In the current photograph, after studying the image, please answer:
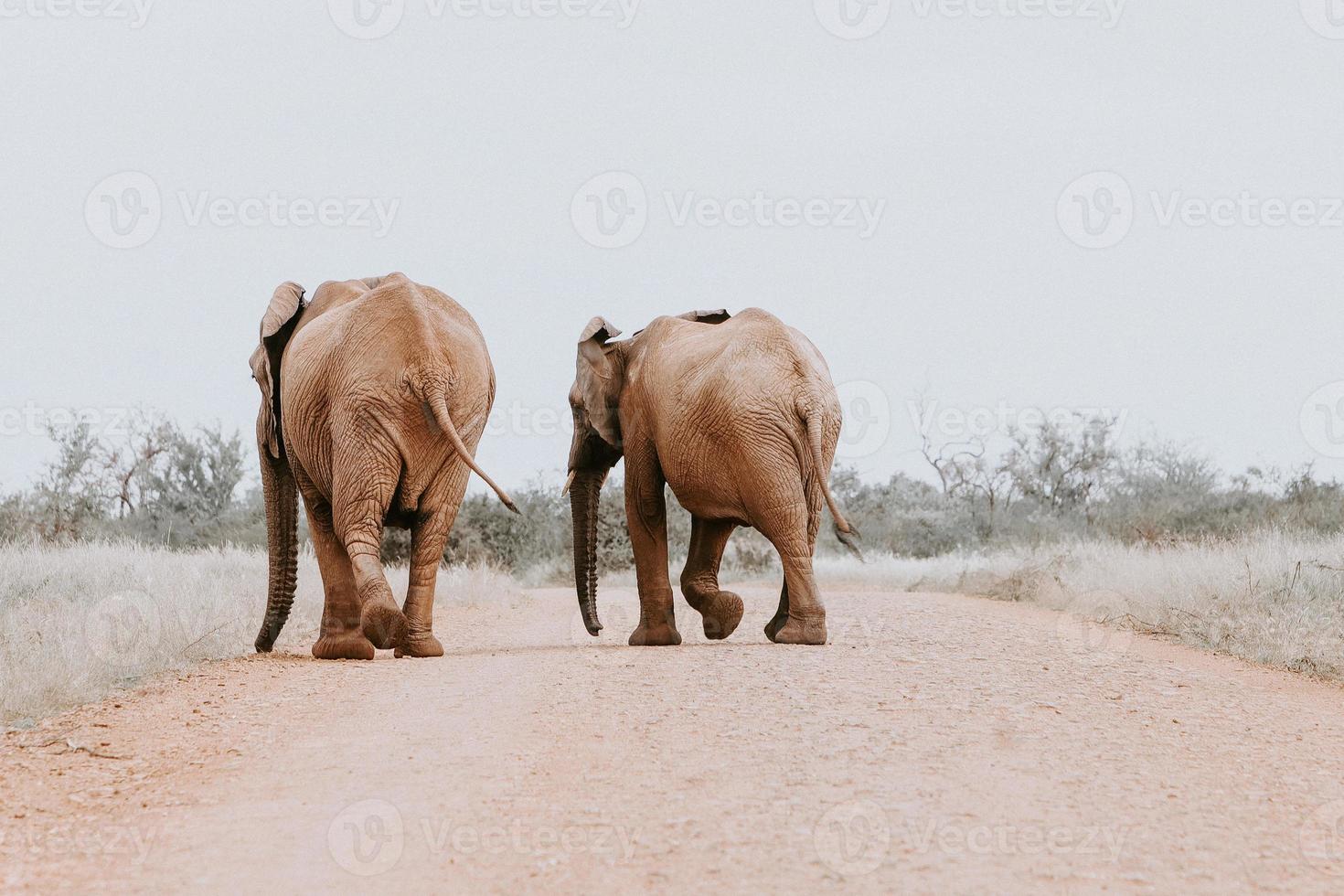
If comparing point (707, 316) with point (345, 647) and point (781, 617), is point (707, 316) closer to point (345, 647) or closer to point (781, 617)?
point (781, 617)

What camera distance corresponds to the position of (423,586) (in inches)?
357

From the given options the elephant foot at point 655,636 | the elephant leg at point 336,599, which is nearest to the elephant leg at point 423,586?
the elephant leg at point 336,599

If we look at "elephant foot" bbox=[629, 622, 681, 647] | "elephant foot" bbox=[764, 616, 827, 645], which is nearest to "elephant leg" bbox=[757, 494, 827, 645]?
"elephant foot" bbox=[764, 616, 827, 645]

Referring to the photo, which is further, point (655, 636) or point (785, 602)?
point (655, 636)

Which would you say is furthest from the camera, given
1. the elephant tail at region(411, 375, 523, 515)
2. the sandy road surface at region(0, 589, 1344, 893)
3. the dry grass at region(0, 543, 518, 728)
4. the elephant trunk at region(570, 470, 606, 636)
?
the elephant trunk at region(570, 470, 606, 636)

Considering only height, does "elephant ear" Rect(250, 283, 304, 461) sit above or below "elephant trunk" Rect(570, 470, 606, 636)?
above

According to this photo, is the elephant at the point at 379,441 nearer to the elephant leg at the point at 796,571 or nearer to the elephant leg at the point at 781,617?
the elephant leg at the point at 796,571

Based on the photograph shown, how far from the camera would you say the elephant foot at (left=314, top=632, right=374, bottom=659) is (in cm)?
908

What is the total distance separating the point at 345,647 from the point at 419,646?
1.78 feet

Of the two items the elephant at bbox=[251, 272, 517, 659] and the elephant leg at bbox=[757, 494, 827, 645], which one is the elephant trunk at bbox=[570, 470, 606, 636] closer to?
the elephant leg at bbox=[757, 494, 827, 645]

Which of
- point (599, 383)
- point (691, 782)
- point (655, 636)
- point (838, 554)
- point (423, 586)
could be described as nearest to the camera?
point (691, 782)

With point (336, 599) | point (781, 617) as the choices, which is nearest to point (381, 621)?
point (336, 599)

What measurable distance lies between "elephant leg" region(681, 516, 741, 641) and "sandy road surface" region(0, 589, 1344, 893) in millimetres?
2554

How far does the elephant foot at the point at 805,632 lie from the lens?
955 centimetres
